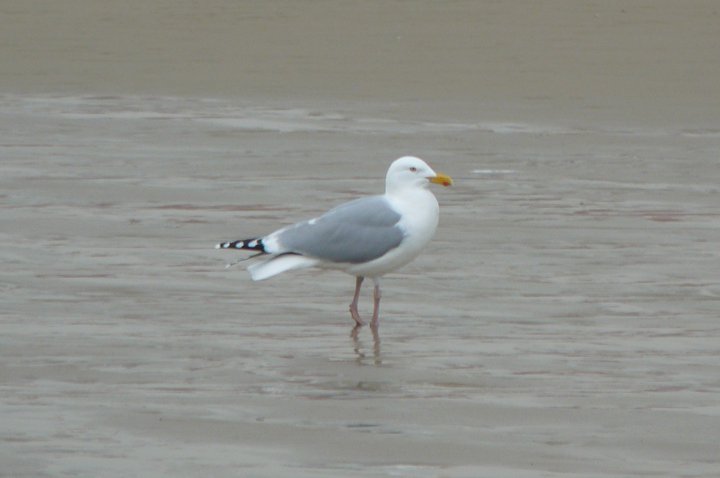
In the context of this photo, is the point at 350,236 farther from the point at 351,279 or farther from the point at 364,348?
the point at 351,279

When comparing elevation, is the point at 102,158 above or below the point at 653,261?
above

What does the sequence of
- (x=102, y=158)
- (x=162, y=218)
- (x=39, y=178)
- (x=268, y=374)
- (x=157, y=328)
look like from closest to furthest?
(x=268, y=374) → (x=157, y=328) → (x=162, y=218) → (x=39, y=178) → (x=102, y=158)

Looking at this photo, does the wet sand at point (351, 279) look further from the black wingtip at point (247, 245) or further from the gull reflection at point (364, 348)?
the black wingtip at point (247, 245)

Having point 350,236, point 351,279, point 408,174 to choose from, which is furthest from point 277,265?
point 351,279

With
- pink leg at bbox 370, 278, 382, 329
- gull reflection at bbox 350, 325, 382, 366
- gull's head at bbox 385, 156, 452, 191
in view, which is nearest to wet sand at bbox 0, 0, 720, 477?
gull reflection at bbox 350, 325, 382, 366

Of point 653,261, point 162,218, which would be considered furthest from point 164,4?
point 653,261

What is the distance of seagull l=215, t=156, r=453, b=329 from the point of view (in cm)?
866

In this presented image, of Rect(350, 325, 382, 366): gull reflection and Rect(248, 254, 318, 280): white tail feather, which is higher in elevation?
Rect(248, 254, 318, 280): white tail feather

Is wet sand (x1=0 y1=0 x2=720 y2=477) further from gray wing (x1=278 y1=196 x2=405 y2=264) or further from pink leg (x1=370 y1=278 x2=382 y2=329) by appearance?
gray wing (x1=278 y1=196 x2=405 y2=264)

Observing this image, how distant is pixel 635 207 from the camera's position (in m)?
11.8

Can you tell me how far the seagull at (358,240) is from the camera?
8.66 m

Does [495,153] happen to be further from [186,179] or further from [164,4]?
Result: [164,4]

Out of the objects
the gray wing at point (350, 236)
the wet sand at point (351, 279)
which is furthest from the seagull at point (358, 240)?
the wet sand at point (351, 279)

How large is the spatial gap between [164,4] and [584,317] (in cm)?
1595
